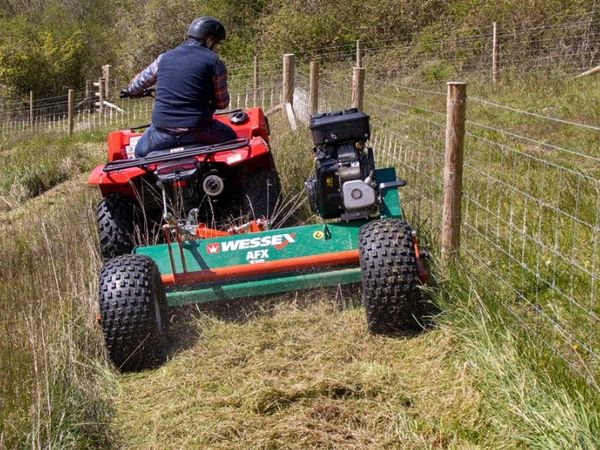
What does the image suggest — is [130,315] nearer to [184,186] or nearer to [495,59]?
[184,186]

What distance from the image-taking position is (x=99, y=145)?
15883 millimetres

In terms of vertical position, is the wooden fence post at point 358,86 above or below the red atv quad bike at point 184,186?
above

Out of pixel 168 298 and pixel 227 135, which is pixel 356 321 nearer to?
pixel 168 298

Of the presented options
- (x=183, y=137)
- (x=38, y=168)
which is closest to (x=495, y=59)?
(x=38, y=168)

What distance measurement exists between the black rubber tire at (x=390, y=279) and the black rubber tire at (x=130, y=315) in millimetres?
1106

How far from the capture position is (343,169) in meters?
4.58

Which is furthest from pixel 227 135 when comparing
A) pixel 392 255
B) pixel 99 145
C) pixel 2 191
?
pixel 99 145

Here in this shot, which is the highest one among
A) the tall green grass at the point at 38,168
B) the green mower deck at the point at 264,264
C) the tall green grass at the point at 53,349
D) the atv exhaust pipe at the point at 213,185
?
the atv exhaust pipe at the point at 213,185

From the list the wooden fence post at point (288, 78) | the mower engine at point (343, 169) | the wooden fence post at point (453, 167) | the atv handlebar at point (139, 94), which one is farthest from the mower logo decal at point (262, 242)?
the wooden fence post at point (288, 78)

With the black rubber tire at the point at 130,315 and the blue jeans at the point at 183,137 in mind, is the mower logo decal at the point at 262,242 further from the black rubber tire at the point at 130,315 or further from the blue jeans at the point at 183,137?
the blue jeans at the point at 183,137

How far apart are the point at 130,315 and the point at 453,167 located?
6.20 feet

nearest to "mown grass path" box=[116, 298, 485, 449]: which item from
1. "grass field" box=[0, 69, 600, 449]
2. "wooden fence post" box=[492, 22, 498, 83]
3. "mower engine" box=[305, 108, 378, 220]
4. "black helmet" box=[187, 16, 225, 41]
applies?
"grass field" box=[0, 69, 600, 449]

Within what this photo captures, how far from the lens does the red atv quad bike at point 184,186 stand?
5059mm

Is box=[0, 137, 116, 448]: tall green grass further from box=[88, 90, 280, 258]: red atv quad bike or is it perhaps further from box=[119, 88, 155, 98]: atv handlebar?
box=[119, 88, 155, 98]: atv handlebar
